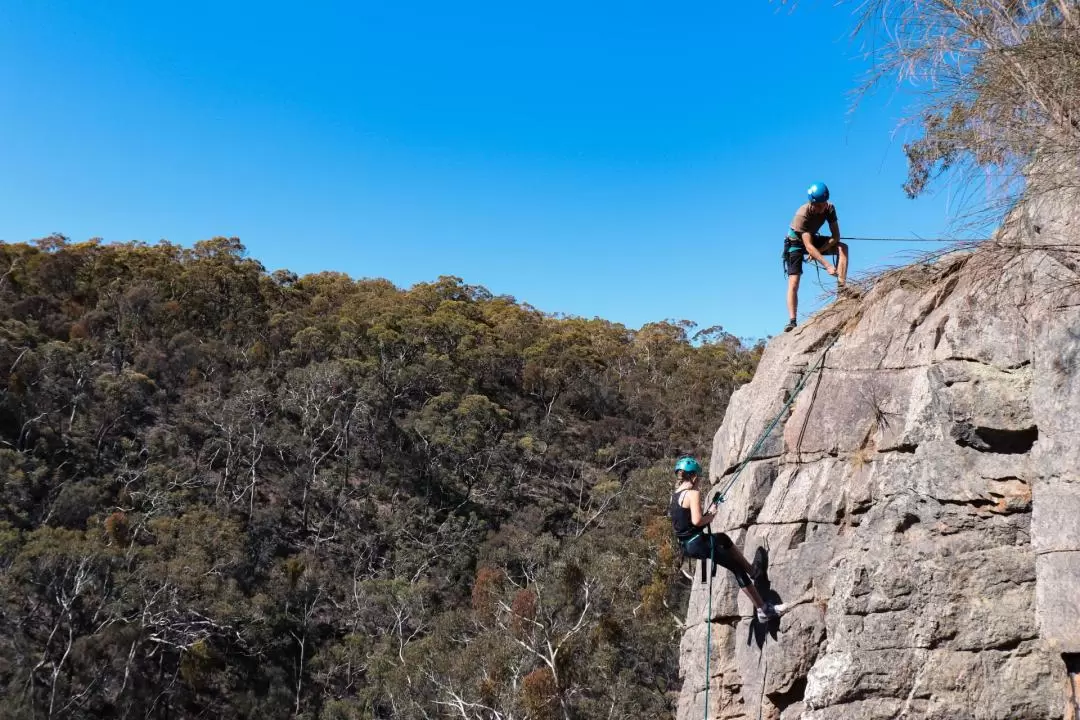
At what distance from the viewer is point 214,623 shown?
82.5 feet

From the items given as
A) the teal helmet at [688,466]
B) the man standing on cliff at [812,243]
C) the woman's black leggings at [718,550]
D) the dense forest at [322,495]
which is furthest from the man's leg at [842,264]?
the dense forest at [322,495]

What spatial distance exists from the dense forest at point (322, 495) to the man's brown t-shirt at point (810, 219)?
17.5m

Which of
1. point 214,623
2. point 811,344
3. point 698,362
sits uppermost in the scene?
point 698,362

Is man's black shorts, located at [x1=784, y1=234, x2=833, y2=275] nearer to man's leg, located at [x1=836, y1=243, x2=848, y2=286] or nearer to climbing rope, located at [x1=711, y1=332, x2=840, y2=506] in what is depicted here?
man's leg, located at [x1=836, y1=243, x2=848, y2=286]

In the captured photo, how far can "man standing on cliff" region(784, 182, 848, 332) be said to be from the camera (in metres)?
6.01

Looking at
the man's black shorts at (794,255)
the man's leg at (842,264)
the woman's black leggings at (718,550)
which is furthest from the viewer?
the man's black shorts at (794,255)

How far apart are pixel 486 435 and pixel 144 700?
17573mm

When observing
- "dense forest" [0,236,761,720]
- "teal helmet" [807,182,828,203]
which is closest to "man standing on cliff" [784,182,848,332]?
"teal helmet" [807,182,828,203]

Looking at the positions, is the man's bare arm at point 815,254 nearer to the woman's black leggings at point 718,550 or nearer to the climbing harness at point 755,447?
the climbing harness at point 755,447

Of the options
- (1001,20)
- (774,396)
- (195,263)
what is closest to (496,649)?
(774,396)

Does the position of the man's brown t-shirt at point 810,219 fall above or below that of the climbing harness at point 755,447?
above

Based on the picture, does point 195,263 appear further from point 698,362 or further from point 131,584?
point 698,362

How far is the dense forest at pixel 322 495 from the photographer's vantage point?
75.2 feet

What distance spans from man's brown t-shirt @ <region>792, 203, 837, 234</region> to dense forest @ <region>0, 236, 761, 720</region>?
17465 millimetres
